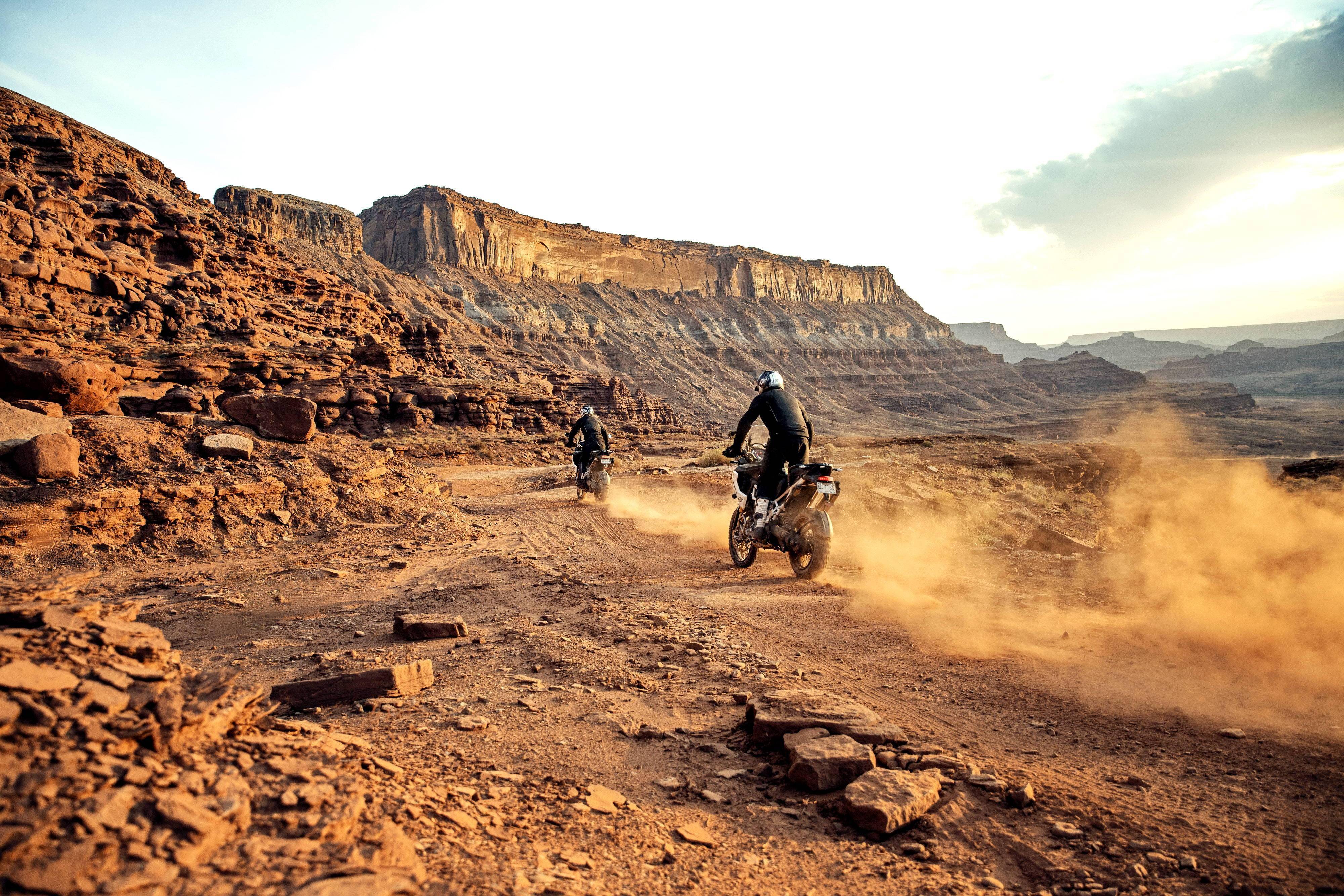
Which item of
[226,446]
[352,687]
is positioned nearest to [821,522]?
[352,687]

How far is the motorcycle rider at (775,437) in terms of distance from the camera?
7957 millimetres

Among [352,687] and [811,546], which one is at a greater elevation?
[811,546]

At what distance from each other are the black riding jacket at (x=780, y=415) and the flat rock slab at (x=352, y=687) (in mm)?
4573

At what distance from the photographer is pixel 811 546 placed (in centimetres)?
793

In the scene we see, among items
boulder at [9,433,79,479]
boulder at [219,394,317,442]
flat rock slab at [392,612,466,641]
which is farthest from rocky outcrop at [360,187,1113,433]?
flat rock slab at [392,612,466,641]

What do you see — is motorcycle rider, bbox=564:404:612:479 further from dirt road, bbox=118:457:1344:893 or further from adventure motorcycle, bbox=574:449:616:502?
dirt road, bbox=118:457:1344:893

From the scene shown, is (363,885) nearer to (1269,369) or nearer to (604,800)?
(604,800)

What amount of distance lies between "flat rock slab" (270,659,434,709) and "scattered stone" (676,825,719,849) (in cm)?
233

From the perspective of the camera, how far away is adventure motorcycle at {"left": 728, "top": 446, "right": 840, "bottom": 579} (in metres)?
7.81

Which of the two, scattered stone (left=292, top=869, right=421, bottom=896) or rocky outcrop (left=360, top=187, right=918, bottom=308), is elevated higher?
rocky outcrop (left=360, top=187, right=918, bottom=308)

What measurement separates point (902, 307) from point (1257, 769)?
14546cm

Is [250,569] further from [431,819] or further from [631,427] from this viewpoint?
[631,427]

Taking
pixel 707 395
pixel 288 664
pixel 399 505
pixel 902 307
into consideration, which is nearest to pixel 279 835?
pixel 288 664

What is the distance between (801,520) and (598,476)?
894cm
